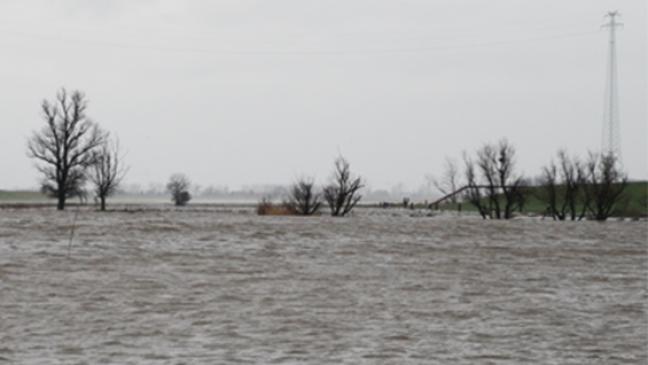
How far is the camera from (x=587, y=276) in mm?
16734

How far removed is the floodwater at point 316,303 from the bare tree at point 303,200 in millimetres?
34476

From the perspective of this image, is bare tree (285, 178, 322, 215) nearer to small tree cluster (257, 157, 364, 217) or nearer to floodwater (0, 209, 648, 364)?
small tree cluster (257, 157, 364, 217)

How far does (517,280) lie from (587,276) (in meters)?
1.74

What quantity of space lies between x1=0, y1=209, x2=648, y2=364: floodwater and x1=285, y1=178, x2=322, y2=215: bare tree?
113ft

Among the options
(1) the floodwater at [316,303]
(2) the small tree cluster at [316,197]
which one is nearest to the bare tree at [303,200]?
(2) the small tree cluster at [316,197]

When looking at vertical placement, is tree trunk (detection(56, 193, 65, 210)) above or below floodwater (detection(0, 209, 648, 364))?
above

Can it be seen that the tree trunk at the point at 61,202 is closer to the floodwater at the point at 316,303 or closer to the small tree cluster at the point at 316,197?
the small tree cluster at the point at 316,197

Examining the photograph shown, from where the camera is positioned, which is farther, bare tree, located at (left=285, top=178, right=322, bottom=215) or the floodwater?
bare tree, located at (left=285, top=178, right=322, bottom=215)

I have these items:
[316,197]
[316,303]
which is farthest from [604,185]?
[316,303]

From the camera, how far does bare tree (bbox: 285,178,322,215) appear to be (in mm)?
59062

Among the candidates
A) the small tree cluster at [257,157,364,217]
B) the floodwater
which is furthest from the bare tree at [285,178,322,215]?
the floodwater

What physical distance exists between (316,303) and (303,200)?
48.2 m

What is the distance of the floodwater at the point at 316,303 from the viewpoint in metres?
8.74

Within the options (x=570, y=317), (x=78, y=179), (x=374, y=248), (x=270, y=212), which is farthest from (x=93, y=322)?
Answer: (x=78, y=179)
